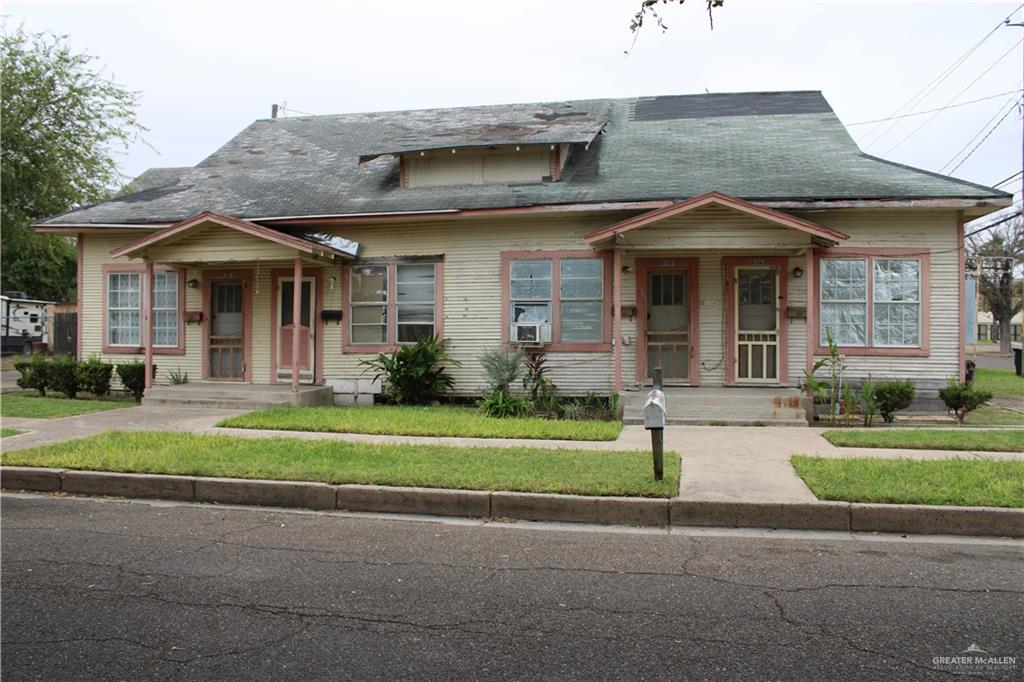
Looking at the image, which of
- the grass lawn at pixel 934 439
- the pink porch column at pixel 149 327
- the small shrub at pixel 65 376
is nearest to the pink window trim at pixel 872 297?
the grass lawn at pixel 934 439

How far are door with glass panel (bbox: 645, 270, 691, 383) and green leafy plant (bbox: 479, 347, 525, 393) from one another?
241cm

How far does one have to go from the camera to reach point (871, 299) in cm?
1255

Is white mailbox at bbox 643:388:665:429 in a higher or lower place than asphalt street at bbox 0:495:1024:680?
higher

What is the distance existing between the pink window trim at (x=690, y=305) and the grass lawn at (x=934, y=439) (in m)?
3.25

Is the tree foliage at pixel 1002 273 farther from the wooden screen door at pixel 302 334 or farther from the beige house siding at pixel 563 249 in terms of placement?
the wooden screen door at pixel 302 334

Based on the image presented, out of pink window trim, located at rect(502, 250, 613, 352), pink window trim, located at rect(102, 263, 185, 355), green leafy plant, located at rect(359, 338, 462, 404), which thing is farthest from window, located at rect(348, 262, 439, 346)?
pink window trim, located at rect(102, 263, 185, 355)

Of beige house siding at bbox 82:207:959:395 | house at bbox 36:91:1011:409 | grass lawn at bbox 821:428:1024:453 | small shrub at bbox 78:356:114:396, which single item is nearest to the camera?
grass lawn at bbox 821:428:1024:453

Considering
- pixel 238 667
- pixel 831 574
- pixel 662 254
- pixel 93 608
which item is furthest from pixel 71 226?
pixel 831 574

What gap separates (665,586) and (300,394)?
9773mm

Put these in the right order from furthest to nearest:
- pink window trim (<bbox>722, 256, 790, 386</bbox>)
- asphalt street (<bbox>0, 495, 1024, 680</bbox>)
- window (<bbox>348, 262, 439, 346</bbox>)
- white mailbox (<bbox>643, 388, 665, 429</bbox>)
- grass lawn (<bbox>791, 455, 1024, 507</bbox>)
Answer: window (<bbox>348, 262, 439, 346</bbox>)
pink window trim (<bbox>722, 256, 790, 386</bbox>)
white mailbox (<bbox>643, 388, 665, 429</bbox>)
grass lawn (<bbox>791, 455, 1024, 507</bbox>)
asphalt street (<bbox>0, 495, 1024, 680</bbox>)

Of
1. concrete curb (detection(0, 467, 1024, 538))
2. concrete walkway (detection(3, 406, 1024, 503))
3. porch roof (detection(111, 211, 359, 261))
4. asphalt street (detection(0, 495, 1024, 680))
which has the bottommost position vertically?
asphalt street (detection(0, 495, 1024, 680))

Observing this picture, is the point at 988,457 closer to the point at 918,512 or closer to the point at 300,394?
the point at 918,512

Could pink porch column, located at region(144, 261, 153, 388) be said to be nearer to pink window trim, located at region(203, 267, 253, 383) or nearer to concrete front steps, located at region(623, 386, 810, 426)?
pink window trim, located at region(203, 267, 253, 383)

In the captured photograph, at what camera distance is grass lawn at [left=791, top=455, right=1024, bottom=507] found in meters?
5.99
